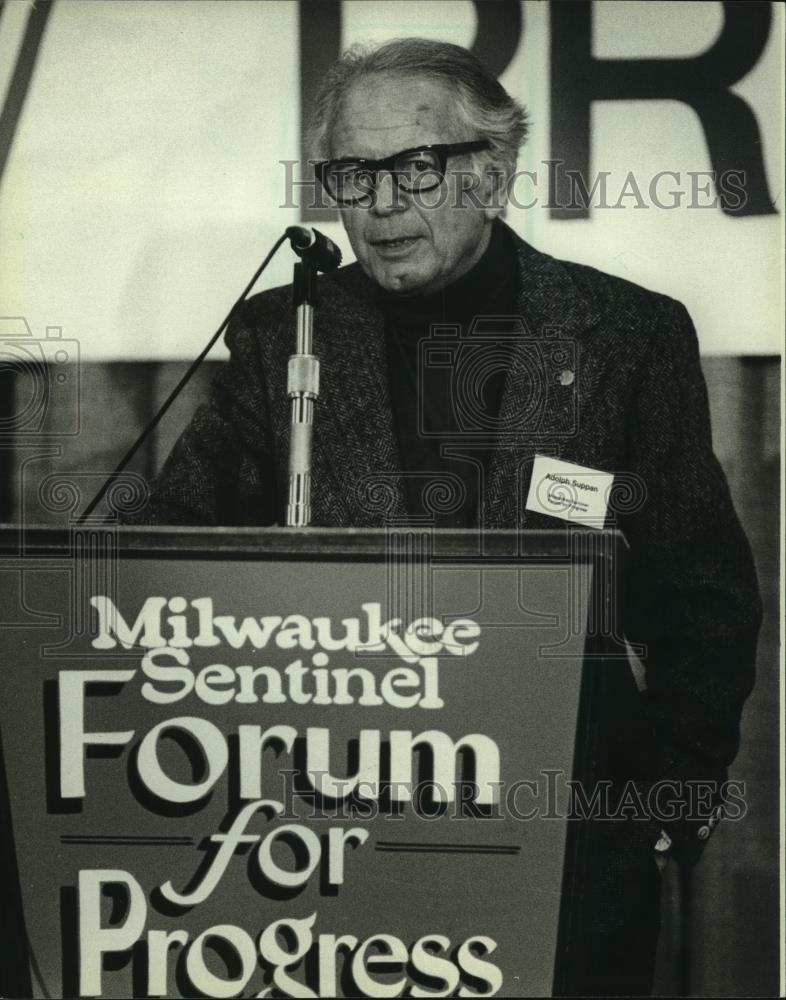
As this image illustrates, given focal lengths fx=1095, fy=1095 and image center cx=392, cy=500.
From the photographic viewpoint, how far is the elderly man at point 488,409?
169cm

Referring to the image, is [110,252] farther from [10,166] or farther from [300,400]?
[300,400]

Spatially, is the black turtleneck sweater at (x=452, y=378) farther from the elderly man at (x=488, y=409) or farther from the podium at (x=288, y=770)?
the podium at (x=288, y=770)

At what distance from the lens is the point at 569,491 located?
170 centimetres

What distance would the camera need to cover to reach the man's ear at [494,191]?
1714 mm

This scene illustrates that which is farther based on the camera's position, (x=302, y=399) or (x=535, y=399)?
(x=535, y=399)

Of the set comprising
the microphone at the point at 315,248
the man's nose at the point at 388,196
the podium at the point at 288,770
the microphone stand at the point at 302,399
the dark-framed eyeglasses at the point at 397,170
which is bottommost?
the podium at the point at 288,770

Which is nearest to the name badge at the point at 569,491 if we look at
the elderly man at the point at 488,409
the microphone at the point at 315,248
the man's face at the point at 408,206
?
the elderly man at the point at 488,409

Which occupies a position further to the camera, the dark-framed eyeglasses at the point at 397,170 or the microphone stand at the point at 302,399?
the dark-framed eyeglasses at the point at 397,170

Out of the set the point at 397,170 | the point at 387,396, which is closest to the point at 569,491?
the point at 387,396

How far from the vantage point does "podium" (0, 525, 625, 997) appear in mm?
1584

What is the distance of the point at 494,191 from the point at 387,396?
14.3 inches

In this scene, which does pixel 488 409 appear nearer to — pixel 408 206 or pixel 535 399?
pixel 535 399

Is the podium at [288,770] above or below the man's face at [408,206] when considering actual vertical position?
below

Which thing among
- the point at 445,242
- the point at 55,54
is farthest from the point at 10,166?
the point at 445,242
